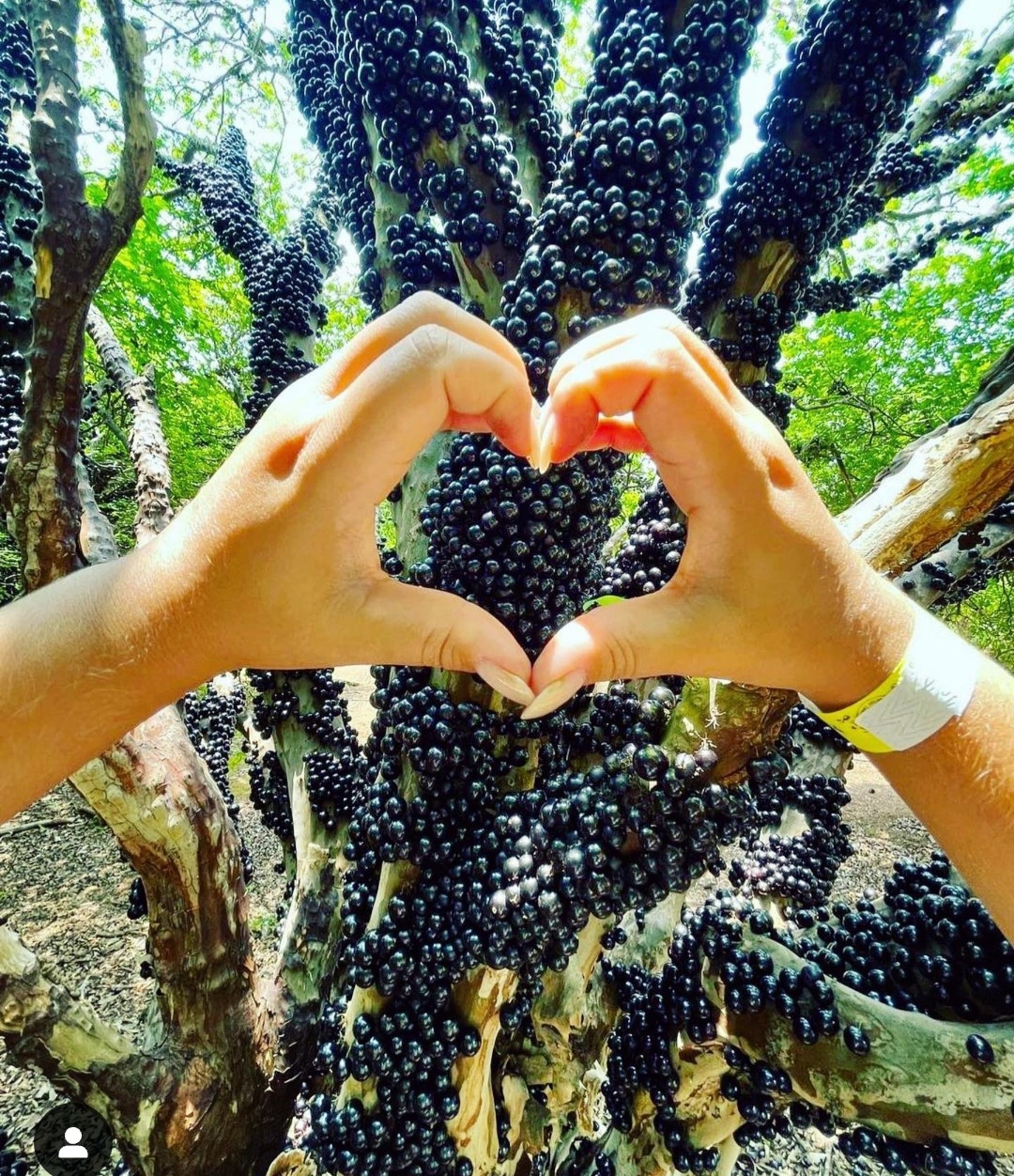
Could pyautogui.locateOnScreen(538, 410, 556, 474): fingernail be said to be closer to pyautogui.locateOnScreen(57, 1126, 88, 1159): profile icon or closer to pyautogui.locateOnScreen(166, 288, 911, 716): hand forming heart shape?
pyautogui.locateOnScreen(166, 288, 911, 716): hand forming heart shape

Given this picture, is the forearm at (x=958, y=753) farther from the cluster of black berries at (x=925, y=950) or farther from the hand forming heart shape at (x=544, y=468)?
the cluster of black berries at (x=925, y=950)

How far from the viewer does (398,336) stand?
0.90m

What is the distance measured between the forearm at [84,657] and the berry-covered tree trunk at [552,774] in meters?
0.74

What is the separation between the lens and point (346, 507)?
0.92m

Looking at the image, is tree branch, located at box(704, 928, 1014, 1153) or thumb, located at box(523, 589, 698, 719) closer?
thumb, located at box(523, 589, 698, 719)

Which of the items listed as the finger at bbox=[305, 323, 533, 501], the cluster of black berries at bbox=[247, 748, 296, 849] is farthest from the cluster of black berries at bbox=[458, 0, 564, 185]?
the cluster of black berries at bbox=[247, 748, 296, 849]

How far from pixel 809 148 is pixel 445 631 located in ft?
5.58

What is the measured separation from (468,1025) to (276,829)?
214 cm

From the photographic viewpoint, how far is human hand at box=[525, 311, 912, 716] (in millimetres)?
845

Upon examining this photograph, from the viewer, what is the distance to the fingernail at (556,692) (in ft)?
3.30

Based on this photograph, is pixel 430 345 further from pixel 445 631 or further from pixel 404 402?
pixel 445 631

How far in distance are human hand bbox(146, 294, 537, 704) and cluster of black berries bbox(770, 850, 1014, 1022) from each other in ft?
4.88

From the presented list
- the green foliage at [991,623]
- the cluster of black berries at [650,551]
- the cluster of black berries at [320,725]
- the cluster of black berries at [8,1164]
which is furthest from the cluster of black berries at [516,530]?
the green foliage at [991,623]

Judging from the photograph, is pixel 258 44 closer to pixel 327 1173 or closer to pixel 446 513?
pixel 446 513
